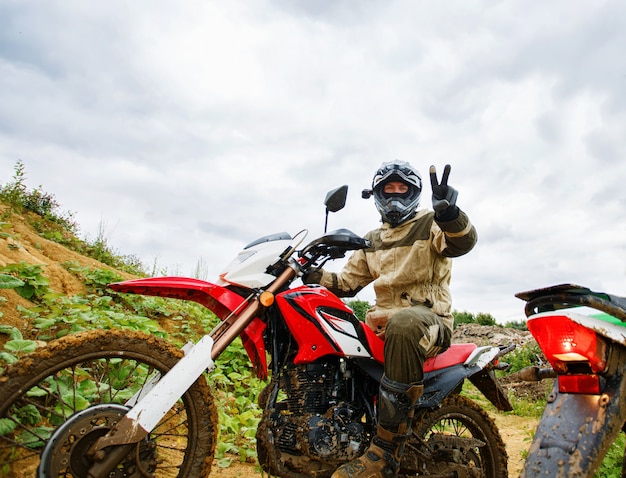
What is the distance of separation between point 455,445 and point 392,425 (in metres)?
0.76

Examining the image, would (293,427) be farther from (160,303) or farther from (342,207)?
(160,303)

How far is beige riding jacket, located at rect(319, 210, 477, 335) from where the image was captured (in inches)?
125

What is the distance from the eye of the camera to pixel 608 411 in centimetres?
133

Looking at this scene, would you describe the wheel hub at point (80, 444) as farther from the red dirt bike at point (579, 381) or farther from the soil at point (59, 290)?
the red dirt bike at point (579, 381)

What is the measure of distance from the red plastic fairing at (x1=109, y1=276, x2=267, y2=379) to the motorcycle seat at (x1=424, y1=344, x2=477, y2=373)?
116 cm

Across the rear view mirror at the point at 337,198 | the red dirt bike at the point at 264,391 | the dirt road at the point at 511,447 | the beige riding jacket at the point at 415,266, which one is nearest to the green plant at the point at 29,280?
the red dirt bike at the point at 264,391

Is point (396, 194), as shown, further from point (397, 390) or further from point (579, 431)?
point (579, 431)

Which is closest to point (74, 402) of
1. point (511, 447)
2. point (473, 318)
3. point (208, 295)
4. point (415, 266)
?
point (208, 295)

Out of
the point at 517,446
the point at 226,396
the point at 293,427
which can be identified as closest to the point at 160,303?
the point at 226,396

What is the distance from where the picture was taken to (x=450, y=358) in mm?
3154

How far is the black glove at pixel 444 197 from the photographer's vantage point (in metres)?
2.70

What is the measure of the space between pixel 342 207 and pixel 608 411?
181 cm

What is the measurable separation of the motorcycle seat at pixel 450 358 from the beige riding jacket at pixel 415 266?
209 millimetres

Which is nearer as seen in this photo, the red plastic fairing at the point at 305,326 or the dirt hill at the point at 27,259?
the red plastic fairing at the point at 305,326
